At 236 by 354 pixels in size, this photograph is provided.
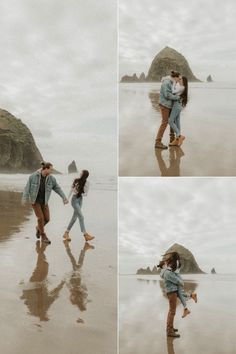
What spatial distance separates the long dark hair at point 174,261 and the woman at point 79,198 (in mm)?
460

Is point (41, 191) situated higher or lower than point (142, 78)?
lower

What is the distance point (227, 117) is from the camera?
10.1ft

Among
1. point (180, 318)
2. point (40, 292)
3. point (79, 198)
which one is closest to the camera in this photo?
point (40, 292)

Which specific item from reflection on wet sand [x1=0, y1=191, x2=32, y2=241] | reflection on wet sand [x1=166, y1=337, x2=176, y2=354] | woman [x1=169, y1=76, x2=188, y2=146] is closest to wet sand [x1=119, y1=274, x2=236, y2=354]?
reflection on wet sand [x1=166, y1=337, x2=176, y2=354]

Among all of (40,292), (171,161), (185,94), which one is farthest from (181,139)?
(40,292)

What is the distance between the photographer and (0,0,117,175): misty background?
3020 mm

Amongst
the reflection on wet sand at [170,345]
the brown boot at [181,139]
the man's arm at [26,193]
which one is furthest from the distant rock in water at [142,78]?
the reflection on wet sand at [170,345]

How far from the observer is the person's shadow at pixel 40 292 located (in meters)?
2.80

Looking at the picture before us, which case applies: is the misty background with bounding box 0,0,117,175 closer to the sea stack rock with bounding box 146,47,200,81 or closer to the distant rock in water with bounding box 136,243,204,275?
the sea stack rock with bounding box 146,47,200,81

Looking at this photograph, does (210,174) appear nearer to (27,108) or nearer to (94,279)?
(94,279)

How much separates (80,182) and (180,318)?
0.95 meters

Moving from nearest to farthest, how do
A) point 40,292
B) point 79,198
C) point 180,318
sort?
point 40,292, point 180,318, point 79,198

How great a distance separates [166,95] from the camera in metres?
3.06

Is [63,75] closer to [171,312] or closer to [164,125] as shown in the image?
[164,125]
